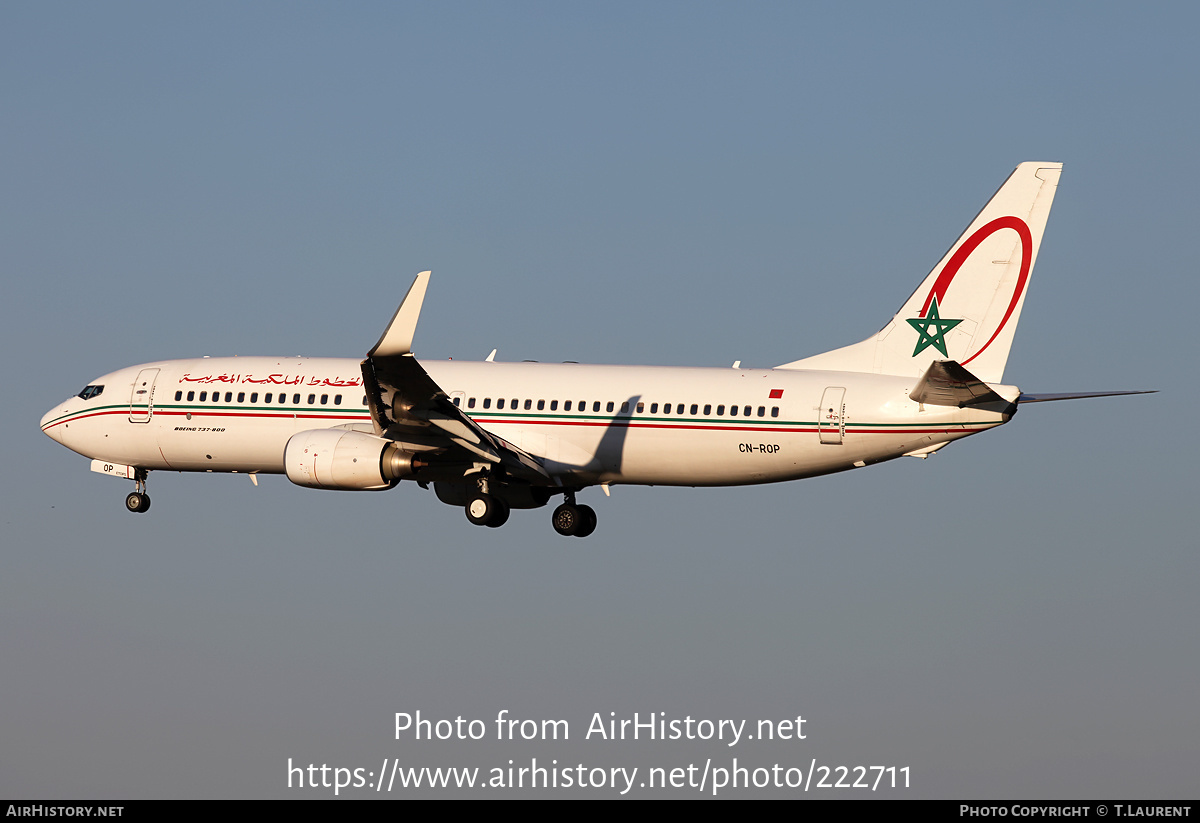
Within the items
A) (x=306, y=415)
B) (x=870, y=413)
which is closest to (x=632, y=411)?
(x=870, y=413)

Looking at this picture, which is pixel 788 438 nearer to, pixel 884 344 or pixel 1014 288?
pixel 884 344

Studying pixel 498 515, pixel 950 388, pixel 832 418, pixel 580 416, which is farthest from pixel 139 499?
pixel 950 388

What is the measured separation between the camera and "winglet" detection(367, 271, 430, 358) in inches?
1511

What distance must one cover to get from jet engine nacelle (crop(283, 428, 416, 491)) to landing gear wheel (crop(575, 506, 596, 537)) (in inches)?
225

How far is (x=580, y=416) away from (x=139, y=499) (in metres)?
15.0

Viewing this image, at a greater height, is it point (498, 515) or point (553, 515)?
point (553, 515)

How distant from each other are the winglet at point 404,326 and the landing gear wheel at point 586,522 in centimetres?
988

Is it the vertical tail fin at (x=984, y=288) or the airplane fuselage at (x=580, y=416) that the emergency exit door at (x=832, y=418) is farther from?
the vertical tail fin at (x=984, y=288)

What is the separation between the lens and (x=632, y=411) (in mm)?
44406

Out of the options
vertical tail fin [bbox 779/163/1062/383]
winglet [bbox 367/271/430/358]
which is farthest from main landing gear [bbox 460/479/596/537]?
vertical tail fin [bbox 779/163/1062/383]

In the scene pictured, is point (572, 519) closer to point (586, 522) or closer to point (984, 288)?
point (586, 522)

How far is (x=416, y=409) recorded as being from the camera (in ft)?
139

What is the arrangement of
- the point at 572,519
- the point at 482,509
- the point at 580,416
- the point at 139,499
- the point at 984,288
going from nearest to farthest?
the point at 984,288 < the point at 580,416 < the point at 482,509 < the point at 572,519 < the point at 139,499

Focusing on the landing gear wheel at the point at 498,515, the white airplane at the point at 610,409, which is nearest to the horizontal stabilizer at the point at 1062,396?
the white airplane at the point at 610,409
